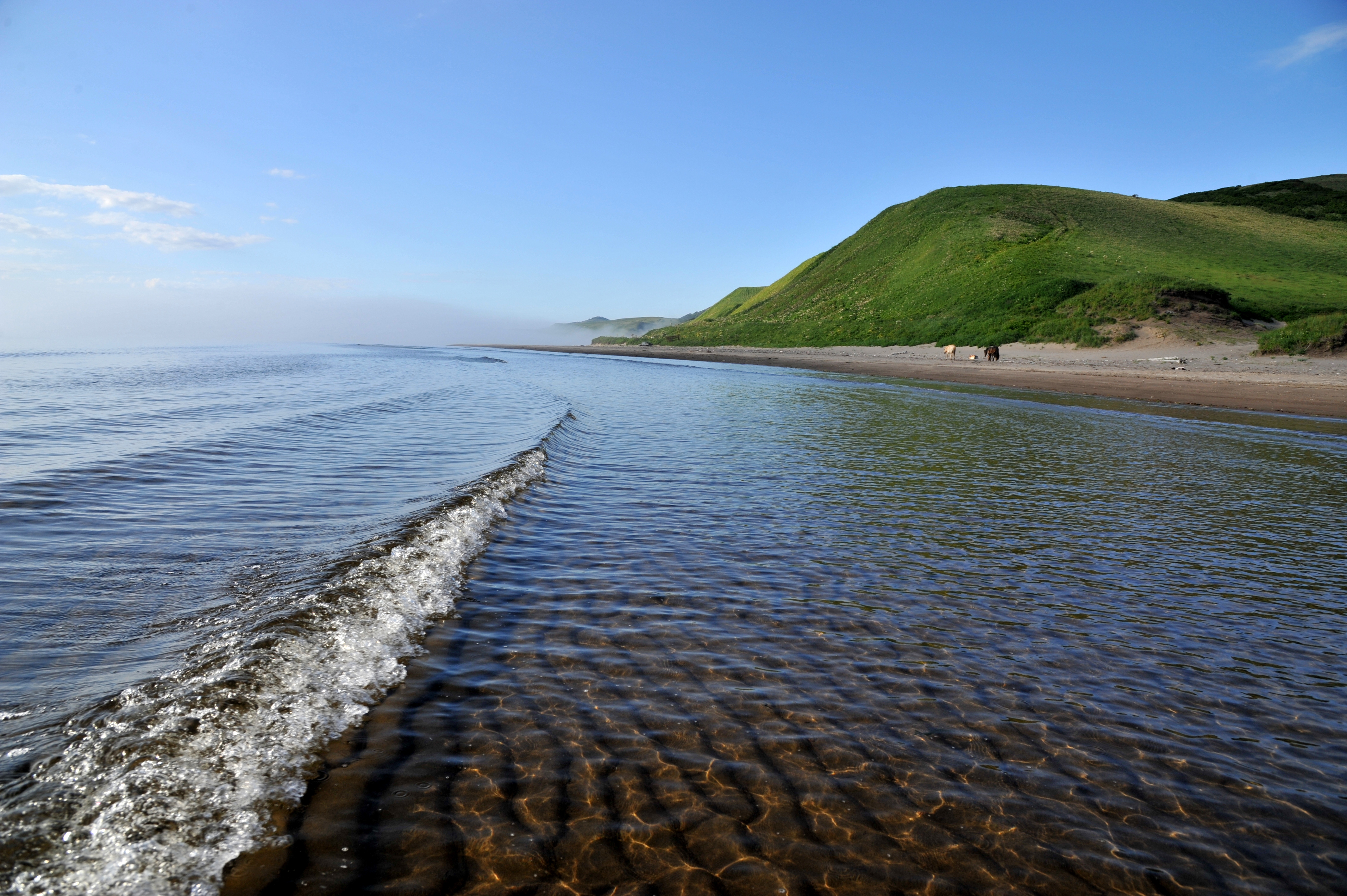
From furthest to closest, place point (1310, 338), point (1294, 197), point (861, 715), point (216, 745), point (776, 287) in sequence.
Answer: point (776, 287), point (1294, 197), point (1310, 338), point (861, 715), point (216, 745)

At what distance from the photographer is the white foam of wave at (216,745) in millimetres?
3898

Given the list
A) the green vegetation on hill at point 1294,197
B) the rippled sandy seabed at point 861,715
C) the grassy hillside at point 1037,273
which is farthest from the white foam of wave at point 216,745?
the green vegetation on hill at point 1294,197

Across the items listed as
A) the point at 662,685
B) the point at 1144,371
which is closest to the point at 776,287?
the point at 1144,371

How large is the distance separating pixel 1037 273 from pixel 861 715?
294 feet

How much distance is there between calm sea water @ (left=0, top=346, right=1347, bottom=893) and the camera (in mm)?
4113

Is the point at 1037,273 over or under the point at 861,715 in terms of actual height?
over

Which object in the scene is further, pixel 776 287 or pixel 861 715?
pixel 776 287

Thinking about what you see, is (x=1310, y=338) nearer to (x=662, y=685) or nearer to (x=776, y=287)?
(x=662, y=685)

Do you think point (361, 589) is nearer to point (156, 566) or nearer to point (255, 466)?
point (156, 566)

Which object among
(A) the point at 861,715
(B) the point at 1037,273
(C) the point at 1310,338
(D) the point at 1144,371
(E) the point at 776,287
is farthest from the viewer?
(E) the point at 776,287

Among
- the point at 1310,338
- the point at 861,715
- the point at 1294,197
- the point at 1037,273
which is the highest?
the point at 1294,197

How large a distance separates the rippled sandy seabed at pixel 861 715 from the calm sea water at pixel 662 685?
0.03 metres

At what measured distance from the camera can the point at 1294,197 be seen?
4328 inches

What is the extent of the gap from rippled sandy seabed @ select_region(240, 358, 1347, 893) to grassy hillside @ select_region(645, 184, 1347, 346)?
182ft
